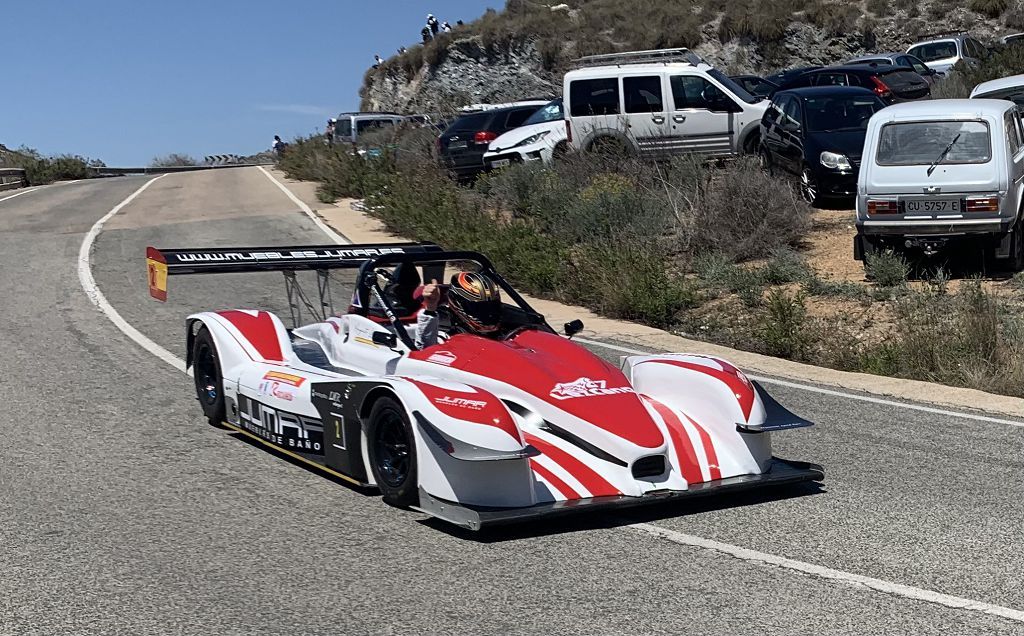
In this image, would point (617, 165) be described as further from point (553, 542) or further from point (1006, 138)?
point (553, 542)

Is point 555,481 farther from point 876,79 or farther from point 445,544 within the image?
point 876,79

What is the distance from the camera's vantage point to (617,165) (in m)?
22.1

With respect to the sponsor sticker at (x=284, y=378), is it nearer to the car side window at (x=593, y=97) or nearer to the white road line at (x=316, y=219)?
the white road line at (x=316, y=219)

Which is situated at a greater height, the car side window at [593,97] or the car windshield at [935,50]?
the car windshield at [935,50]

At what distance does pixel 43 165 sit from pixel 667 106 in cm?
2928

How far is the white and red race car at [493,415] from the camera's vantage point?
7.09 m

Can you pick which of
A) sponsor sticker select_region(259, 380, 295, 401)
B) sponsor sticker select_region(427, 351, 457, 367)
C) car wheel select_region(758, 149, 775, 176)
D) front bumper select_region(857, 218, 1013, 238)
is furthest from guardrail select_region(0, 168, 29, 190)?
sponsor sticker select_region(427, 351, 457, 367)

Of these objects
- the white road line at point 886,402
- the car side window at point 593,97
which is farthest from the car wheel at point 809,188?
the white road line at point 886,402

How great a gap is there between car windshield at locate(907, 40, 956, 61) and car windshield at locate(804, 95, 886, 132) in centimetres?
1656

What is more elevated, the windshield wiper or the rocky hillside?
the rocky hillside

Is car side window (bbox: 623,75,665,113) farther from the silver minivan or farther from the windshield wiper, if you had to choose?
the windshield wiper

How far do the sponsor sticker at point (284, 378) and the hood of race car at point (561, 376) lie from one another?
0.89 m

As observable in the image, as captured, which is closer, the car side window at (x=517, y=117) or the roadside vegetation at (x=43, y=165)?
the car side window at (x=517, y=117)

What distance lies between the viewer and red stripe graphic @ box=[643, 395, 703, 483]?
24.7 ft
